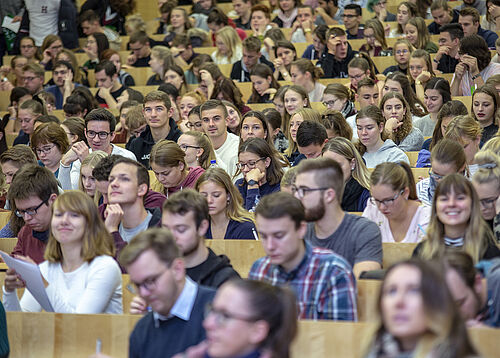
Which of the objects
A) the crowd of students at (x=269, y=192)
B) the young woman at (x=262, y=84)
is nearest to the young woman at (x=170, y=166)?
the crowd of students at (x=269, y=192)

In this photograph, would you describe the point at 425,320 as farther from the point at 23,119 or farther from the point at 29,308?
the point at 23,119

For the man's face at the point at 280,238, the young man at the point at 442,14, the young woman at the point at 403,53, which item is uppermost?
the young man at the point at 442,14

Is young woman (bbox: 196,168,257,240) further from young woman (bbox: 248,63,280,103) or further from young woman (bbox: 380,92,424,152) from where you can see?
young woman (bbox: 248,63,280,103)

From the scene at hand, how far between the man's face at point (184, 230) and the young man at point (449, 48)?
443 cm

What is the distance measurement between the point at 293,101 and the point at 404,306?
3976 millimetres

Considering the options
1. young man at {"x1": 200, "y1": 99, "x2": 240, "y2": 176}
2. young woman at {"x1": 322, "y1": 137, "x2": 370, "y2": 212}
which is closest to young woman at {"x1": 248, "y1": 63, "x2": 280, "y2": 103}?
young man at {"x1": 200, "y1": 99, "x2": 240, "y2": 176}

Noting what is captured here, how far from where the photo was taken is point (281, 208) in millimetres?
2719

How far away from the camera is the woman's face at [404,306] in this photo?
6.33 ft

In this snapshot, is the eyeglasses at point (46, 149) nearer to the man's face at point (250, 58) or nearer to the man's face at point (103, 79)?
the man's face at point (103, 79)

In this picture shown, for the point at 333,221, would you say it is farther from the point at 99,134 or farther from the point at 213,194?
the point at 99,134

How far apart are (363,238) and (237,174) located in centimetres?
185

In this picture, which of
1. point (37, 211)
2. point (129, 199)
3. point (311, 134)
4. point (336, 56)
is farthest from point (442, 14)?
point (37, 211)

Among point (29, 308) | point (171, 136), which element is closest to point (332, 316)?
point (29, 308)

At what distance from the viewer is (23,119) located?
649cm
